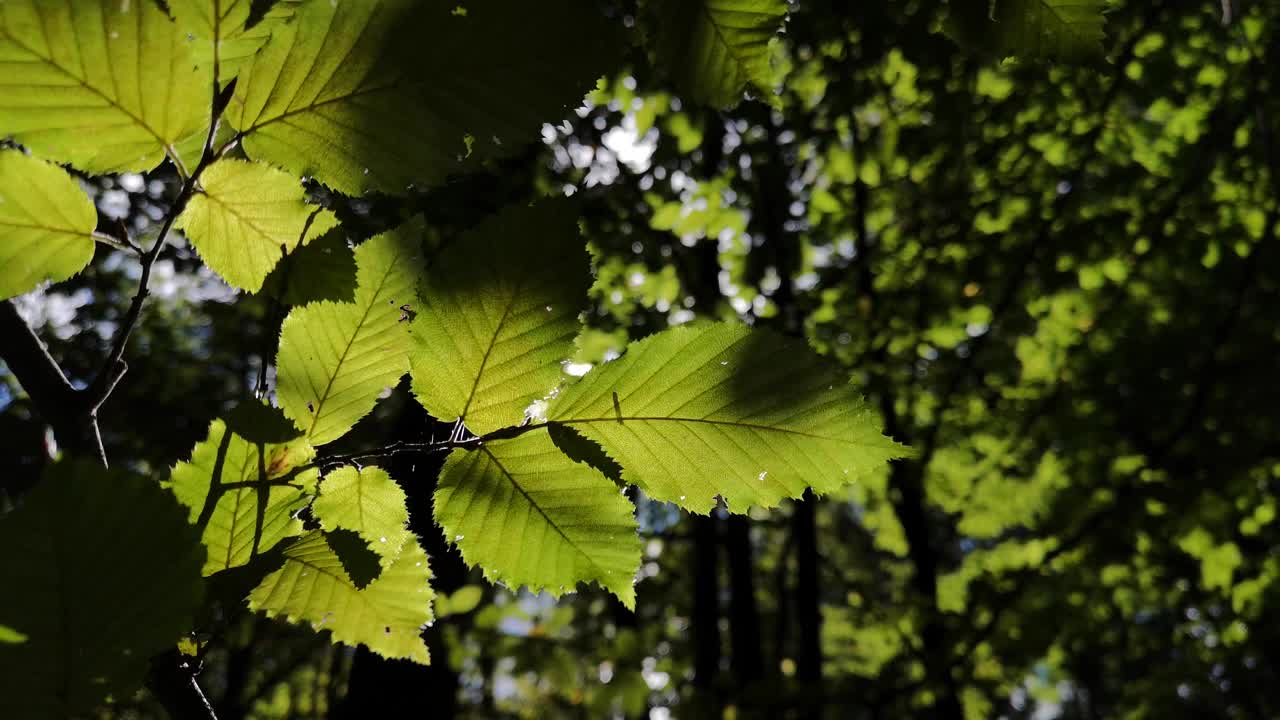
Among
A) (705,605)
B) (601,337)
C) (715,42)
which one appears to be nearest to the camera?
(715,42)

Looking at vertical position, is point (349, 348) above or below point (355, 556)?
above

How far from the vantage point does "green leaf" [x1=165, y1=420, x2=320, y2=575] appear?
58cm

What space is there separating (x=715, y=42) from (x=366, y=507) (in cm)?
64

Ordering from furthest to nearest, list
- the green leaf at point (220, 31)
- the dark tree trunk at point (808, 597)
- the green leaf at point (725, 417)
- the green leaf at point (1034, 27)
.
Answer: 1. the dark tree trunk at point (808, 597)
2. the green leaf at point (1034, 27)
3. the green leaf at point (725, 417)
4. the green leaf at point (220, 31)

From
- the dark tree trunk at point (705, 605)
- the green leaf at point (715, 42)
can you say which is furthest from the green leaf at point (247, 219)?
the dark tree trunk at point (705, 605)

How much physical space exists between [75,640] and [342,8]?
429 millimetres

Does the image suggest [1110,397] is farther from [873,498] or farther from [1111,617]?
[1111,617]

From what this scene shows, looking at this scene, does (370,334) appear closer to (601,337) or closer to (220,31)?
(220,31)

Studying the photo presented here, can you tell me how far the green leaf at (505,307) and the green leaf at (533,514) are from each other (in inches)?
2.4

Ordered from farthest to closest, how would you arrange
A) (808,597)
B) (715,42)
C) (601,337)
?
(808,597) < (601,337) < (715,42)

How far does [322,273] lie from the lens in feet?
2.07

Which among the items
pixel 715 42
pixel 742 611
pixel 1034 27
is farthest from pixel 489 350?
pixel 742 611

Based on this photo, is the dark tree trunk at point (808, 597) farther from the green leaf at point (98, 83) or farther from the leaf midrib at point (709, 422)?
the green leaf at point (98, 83)

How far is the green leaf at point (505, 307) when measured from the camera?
584 millimetres
